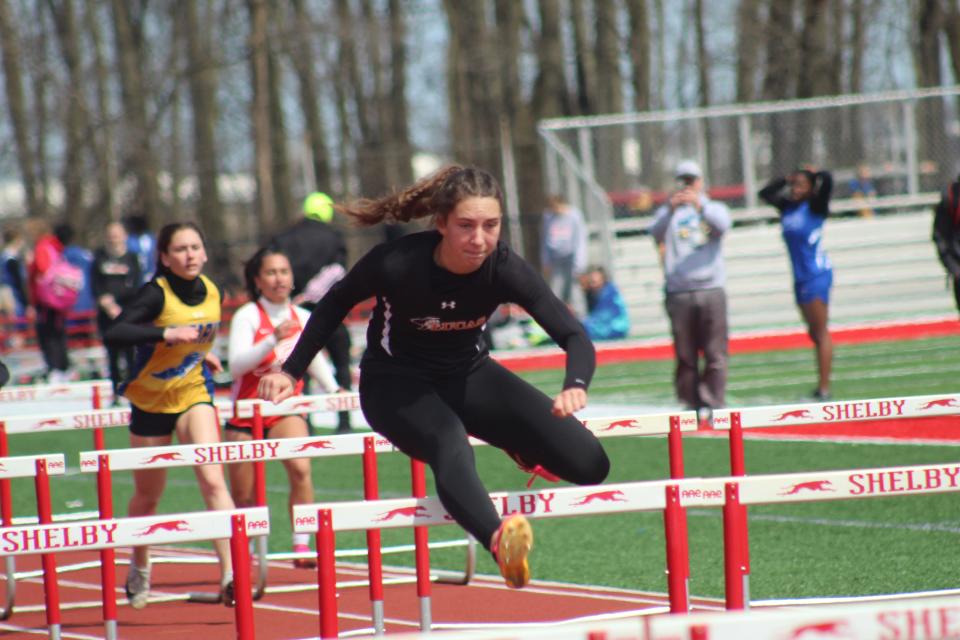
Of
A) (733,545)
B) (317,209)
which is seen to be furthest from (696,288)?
(733,545)

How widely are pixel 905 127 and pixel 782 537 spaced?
14.0 meters

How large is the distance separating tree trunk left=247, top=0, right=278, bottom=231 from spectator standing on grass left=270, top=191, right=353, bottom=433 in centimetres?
1932

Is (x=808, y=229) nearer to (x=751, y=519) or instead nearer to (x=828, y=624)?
(x=751, y=519)

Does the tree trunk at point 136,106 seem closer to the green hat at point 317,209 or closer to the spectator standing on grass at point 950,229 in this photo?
→ the green hat at point 317,209

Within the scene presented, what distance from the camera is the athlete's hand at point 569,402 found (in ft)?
16.9

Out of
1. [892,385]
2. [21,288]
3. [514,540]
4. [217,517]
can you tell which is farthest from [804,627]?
[21,288]

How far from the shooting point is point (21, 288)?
2284 cm

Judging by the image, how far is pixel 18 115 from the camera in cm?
3619

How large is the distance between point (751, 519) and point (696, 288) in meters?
3.74

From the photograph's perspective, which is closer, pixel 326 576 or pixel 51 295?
pixel 326 576

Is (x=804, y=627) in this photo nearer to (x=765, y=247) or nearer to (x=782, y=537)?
(x=782, y=537)

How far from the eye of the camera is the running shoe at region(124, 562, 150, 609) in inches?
302

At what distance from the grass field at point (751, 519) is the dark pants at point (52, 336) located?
420cm

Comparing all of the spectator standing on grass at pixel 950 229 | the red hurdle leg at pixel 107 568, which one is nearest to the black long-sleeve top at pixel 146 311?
the red hurdle leg at pixel 107 568
